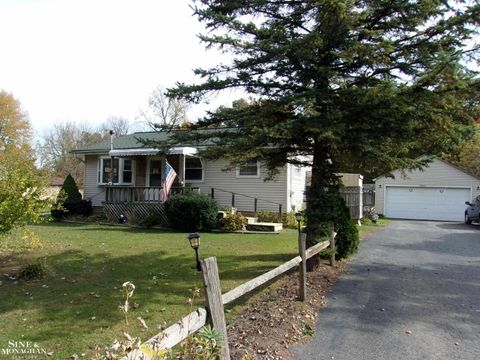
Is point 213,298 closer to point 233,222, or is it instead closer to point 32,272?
point 32,272

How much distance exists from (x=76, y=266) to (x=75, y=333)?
388 cm

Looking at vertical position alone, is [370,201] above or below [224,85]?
below

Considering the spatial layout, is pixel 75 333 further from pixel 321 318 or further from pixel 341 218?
pixel 341 218

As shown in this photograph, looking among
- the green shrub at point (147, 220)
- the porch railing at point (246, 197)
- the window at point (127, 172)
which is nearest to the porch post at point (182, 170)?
the porch railing at point (246, 197)

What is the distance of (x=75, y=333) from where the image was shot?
4.81 metres

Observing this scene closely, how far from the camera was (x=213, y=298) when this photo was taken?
11.5 feet

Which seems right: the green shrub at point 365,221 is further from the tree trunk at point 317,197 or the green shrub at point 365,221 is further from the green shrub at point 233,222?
the tree trunk at point 317,197

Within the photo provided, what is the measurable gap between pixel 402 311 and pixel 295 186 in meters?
13.2

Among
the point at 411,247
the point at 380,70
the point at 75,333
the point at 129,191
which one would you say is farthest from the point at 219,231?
the point at 75,333

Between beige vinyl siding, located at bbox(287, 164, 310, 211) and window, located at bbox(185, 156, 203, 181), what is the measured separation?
165 inches

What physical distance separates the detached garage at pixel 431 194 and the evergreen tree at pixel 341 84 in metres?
19.0

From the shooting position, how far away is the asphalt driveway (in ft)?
14.9

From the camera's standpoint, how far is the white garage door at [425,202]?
25.7 metres

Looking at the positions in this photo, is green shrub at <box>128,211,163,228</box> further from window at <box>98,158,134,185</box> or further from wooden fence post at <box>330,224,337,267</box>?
wooden fence post at <box>330,224,337,267</box>
